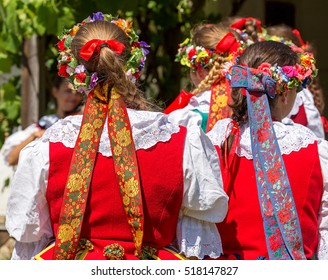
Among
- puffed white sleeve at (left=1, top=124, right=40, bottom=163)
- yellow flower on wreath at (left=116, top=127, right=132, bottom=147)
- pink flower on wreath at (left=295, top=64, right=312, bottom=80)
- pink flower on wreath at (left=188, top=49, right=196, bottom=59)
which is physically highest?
pink flower on wreath at (left=188, top=49, right=196, bottom=59)

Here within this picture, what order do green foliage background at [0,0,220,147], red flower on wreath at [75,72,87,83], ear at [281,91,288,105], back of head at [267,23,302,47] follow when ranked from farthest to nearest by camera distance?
green foliage background at [0,0,220,147]
back of head at [267,23,302,47]
ear at [281,91,288,105]
red flower on wreath at [75,72,87,83]

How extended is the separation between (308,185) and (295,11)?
486 centimetres

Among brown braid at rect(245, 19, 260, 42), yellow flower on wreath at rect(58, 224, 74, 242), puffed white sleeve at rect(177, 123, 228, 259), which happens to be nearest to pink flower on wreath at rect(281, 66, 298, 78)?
puffed white sleeve at rect(177, 123, 228, 259)

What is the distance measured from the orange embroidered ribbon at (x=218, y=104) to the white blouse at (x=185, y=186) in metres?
0.95

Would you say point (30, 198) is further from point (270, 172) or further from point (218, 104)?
point (218, 104)

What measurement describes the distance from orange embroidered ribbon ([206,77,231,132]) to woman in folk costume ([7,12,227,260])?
0.96 m

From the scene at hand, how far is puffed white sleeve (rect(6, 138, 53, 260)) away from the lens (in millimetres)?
2578

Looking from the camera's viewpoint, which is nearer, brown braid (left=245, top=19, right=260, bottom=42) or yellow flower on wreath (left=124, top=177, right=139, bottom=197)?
yellow flower on wreath (left=124, top=177, right=139, bottom=197)

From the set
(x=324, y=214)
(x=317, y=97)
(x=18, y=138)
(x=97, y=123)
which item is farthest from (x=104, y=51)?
(x=18, y=138)

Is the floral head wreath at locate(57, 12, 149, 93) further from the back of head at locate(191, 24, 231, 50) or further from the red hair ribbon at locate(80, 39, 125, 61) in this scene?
the back of head at locate(191, 24, 231, 50)

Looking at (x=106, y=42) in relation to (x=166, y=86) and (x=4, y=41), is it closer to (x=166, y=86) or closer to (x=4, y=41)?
(x=4, y=41)

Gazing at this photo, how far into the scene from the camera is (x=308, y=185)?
275 centimetres

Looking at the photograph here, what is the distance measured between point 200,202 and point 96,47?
547 mm
